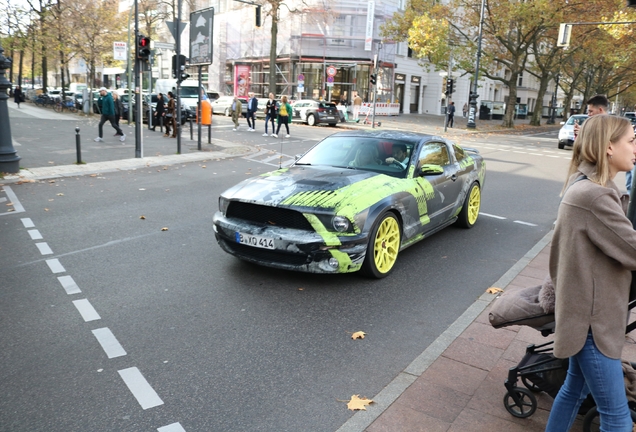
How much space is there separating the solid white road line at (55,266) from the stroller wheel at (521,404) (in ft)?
15.7

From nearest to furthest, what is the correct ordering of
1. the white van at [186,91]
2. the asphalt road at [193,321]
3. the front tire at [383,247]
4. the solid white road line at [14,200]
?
the asphalt road at [193,321]
the front tire at [383,247]
the solid white road line at [14,200]
the white van at [186,91]

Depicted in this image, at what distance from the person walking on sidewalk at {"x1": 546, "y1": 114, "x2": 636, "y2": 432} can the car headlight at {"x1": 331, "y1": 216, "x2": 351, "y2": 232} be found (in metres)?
2.95

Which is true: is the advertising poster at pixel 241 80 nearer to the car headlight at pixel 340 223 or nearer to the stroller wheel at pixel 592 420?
the car headlight at pixel 340 223

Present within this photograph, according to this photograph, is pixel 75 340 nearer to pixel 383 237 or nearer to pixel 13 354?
pixel 13 354

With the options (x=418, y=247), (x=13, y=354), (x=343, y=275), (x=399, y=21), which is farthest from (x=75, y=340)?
(x=399, y=21)

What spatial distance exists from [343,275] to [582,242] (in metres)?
3.82

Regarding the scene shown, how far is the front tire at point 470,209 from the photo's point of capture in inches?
324

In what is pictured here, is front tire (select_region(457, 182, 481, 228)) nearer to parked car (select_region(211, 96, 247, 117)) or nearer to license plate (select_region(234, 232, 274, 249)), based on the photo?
license plate (select_region(234, 232, 274, 249))

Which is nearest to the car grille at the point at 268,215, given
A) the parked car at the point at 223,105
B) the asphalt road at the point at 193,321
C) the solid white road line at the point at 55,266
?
the asphalt road at the point at 193,321

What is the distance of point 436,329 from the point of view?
15.6ft

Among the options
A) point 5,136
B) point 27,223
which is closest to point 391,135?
point 27,223

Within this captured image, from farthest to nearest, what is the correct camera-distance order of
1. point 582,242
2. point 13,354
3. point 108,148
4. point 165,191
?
point 108,148 < point 165,191 < point 13,354 < point 582,242

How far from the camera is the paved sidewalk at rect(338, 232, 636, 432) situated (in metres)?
3.28

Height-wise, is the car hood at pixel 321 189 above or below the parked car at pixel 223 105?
below
